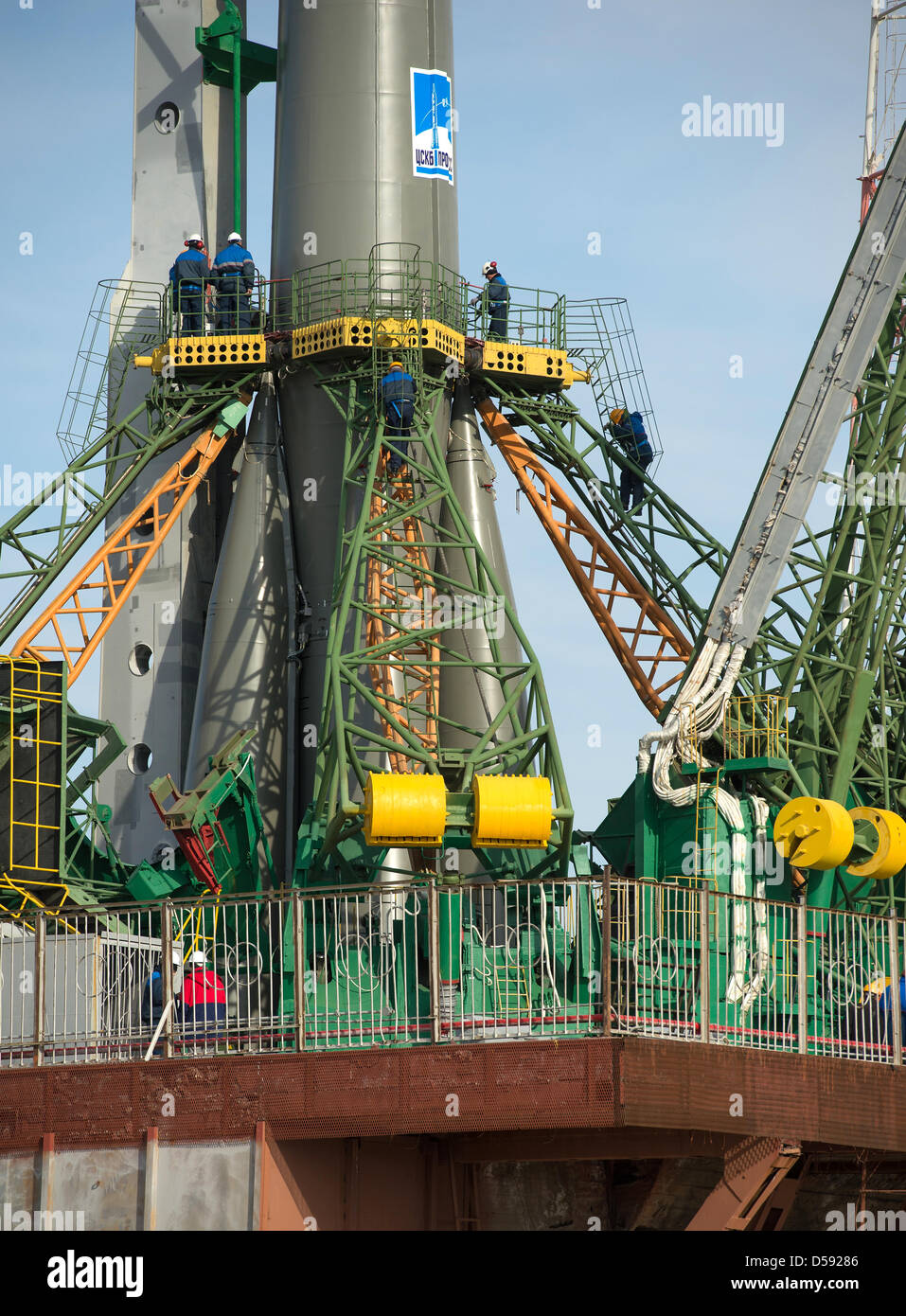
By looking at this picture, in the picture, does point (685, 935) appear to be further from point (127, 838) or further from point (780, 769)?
point (127, 838)

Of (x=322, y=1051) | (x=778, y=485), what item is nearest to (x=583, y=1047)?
(x=322, y=1051)

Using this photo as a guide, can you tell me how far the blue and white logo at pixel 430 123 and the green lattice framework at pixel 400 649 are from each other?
5.14 m

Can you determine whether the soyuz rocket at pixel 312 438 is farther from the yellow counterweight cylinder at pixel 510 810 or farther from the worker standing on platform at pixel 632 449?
the yellow counterweight cylinder at pixel 510 810

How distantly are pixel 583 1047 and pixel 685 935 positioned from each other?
9.68 ft

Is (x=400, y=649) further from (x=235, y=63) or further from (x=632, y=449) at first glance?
(x=235, y=63)

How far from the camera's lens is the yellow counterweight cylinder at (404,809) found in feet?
129

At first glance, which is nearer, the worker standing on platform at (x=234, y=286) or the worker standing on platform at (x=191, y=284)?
the worker standing on platform at (x=234, y=286)

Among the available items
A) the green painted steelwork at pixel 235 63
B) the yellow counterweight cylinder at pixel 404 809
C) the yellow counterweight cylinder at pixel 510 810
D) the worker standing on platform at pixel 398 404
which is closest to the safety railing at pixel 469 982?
the yellow counterweight cylinder at pixel 404 809

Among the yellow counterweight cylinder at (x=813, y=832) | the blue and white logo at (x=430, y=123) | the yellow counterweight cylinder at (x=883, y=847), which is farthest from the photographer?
the blue and white logo at (x=430, y=123)

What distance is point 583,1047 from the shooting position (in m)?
28.4

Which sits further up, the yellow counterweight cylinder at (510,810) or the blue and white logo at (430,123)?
the blue and white logo at (430,123)

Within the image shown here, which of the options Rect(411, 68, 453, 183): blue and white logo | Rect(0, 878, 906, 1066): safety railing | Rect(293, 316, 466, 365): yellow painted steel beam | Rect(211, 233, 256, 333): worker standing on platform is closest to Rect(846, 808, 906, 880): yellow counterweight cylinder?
Rect(0, 878, 906, 1066): safety railing

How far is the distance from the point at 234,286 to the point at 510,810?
665 inches
